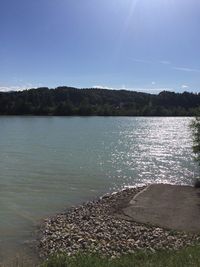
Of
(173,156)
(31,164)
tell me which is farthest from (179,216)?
(173,156)

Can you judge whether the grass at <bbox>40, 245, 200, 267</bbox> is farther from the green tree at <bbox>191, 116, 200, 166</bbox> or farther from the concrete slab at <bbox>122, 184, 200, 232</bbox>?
the green tree at <bbox>191, 116, 200, 166</bbox>

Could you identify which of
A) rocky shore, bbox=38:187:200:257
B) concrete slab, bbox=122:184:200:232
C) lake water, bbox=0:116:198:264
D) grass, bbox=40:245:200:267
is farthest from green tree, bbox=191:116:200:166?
Answer: grass, bbox=40:245:200:267

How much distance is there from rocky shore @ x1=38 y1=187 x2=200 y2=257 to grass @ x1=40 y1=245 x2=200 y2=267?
4.00ft

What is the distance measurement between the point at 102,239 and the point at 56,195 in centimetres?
1207

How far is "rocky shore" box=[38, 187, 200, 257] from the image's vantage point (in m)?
16.3

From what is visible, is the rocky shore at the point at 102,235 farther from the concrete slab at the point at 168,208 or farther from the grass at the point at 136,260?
the grass at the point at 136,260

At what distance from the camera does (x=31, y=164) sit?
151 ft

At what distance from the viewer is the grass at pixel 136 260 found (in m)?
12.1

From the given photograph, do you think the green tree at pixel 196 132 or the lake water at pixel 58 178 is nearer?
the lake water at pixel 58 178

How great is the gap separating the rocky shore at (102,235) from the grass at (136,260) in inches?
48.0

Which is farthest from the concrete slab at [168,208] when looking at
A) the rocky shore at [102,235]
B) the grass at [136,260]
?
the grass at [136,260]

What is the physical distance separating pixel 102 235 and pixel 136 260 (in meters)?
4.34

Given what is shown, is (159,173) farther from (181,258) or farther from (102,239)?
(181,258)

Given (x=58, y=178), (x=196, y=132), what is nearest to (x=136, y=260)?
(x=196, y=132)
